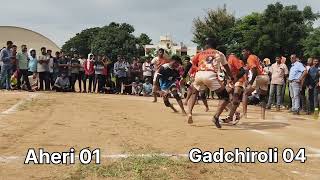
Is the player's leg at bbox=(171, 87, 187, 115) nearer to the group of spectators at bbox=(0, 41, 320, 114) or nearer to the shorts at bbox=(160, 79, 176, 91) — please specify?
the shorts at bbox=(160, 79, 176, 91)

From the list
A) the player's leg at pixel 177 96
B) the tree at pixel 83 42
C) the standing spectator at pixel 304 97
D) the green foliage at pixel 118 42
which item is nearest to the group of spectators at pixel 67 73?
the standing spectator at pixel 304 97

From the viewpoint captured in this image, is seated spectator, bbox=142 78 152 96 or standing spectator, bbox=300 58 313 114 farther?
seated spectator, bbox=142 78 152 96

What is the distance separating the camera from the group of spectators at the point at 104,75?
59.3 feet

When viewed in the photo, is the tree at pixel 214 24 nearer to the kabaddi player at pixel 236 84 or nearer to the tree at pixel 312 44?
the tree at pixel 312 44

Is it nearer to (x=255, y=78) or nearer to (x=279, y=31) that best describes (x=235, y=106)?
(x=255, y=78)

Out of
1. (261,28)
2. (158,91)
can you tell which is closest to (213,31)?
(261,28)

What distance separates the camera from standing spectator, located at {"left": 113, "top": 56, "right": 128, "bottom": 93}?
23.1 meters

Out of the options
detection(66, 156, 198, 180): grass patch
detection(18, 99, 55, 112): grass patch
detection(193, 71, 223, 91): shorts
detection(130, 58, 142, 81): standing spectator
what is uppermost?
detection(130, 58, 142, 81): standing spectator

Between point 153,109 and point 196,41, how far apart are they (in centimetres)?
3460

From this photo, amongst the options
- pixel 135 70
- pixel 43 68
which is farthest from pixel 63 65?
pixel 135 70

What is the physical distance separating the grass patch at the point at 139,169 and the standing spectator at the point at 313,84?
11529 mm

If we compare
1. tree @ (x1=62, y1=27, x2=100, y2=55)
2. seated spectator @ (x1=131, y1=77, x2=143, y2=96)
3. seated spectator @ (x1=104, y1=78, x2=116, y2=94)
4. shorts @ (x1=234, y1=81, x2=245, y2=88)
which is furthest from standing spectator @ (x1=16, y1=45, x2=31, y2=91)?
tree @ (x1=62, y1=27, x2=100, y2=55)

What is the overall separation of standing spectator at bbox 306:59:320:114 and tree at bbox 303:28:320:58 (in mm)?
15213

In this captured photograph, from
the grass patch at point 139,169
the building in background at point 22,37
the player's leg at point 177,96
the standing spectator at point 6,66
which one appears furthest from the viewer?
the building in background at point 22,37
